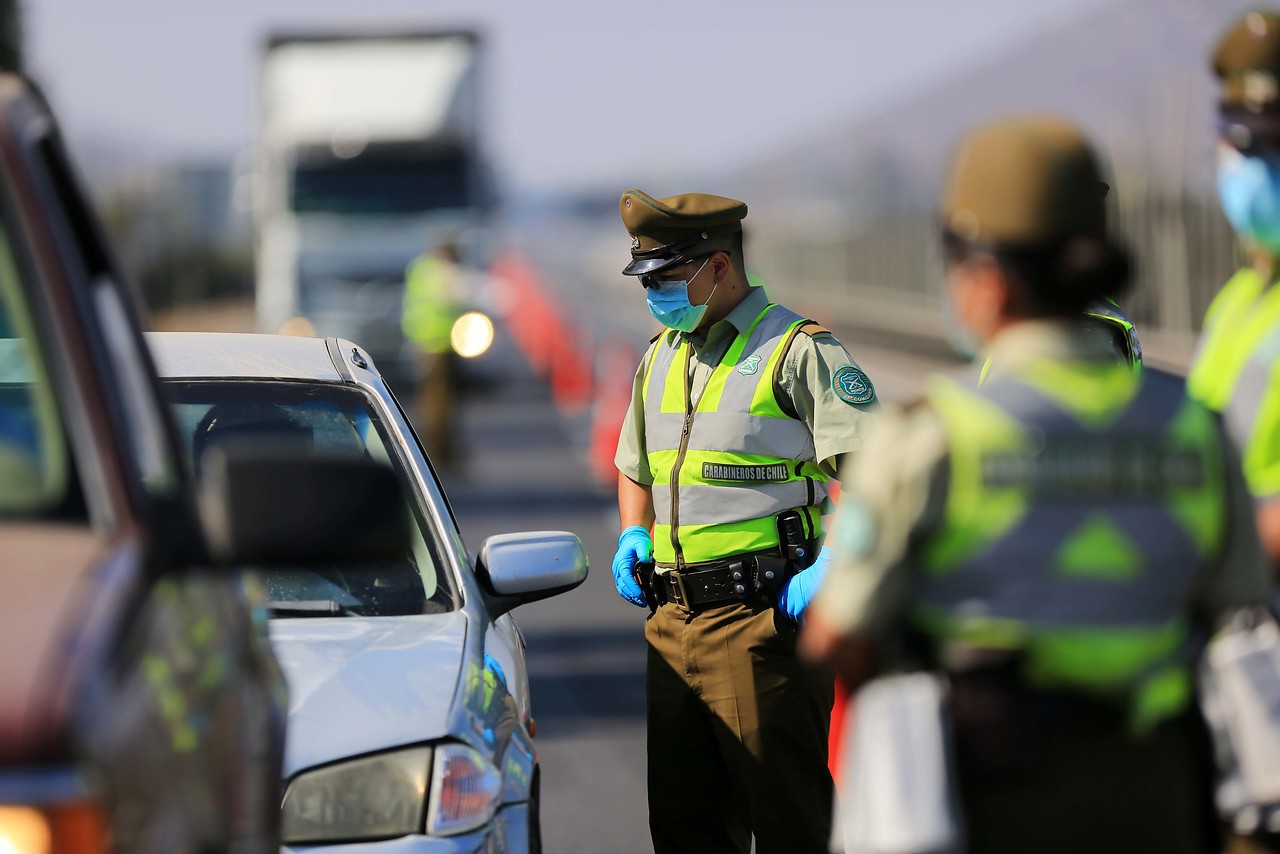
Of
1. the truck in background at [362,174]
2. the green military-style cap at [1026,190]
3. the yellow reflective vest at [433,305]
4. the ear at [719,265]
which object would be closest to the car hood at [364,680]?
the ear at [719,265]

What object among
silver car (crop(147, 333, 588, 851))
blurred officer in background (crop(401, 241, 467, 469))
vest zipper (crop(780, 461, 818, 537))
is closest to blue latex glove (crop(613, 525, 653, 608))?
silver car (crop(147, 333, 588, 851))

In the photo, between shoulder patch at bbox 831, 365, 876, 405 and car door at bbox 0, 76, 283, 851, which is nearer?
car door at bbox 0, 76, 283, 851

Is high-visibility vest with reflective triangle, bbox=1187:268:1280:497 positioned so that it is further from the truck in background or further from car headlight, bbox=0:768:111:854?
the truck in background

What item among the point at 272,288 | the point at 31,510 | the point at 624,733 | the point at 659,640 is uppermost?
the point at 31,510

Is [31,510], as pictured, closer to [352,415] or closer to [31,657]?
[31,657]

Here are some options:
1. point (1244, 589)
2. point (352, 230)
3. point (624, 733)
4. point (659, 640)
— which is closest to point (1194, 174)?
point (352, 230)

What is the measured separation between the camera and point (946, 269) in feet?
10.2

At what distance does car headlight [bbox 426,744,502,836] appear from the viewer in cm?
390

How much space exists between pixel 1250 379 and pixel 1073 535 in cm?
48

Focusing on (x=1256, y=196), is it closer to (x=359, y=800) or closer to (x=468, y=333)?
(x=359, y=800)

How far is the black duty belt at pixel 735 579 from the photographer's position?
4.87 meters

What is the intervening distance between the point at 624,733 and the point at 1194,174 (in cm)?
2171

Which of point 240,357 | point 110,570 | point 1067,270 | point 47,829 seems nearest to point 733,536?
point 240,357

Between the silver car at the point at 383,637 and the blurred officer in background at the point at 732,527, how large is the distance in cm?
36
